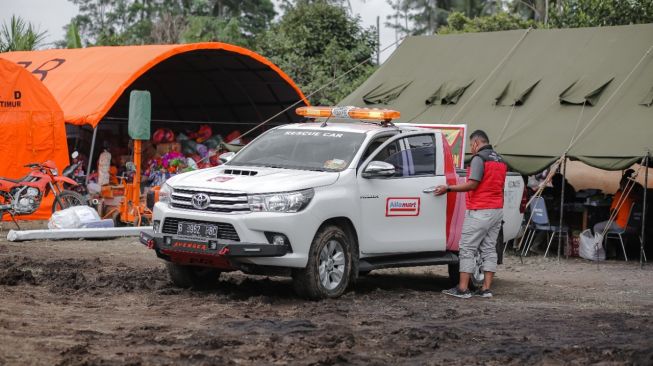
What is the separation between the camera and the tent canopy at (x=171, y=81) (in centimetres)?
2152

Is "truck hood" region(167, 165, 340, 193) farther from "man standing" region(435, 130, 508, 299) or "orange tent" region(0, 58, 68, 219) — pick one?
"orange tent" region(0, 58, 68, 219)

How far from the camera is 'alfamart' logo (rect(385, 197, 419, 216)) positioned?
38.5 feet

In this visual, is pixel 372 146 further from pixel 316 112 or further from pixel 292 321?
pixel 292 321

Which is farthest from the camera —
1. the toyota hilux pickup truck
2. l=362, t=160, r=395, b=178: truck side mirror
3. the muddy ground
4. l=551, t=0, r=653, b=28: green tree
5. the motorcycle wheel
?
l=551, t=0, r=653, b=28: green tree

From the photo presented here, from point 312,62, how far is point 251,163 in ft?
77.5

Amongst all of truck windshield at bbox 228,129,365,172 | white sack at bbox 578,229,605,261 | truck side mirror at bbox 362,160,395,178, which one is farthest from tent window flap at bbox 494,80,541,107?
truck side mirror at bbox 362,160,395,178

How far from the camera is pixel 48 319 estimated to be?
925 centimetres

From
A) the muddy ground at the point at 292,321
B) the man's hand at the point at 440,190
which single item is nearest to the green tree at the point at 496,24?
the muddy ground at the point at 292,321

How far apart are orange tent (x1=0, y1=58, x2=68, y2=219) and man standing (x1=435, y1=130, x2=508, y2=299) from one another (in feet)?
36.3

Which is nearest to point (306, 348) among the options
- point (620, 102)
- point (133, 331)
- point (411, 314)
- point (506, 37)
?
point (133, 331)

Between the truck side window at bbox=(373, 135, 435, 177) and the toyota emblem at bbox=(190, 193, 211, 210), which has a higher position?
the truck side window at bbox=(373, 135, 435, 177)

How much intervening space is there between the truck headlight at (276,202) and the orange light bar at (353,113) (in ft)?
6.87

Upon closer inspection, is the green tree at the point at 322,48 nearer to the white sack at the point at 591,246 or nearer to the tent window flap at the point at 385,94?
the tent window flap at the point at 385,94

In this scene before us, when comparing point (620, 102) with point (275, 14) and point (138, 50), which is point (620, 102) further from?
point (275, 14)
